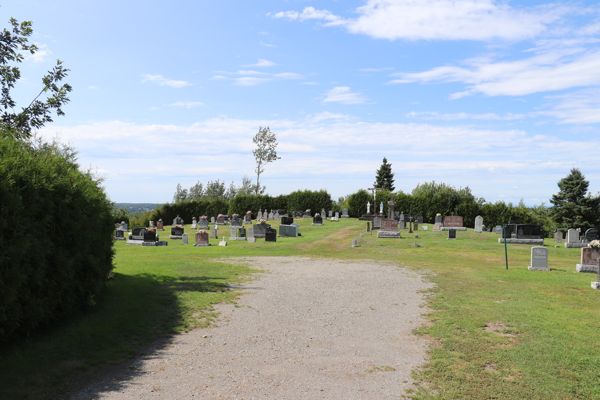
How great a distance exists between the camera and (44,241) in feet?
22.7

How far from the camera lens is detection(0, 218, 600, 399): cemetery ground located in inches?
220

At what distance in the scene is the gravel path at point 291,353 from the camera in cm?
537

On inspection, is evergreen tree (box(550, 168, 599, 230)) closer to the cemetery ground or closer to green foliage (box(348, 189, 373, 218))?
green foliage (box(348, 189, 373, 218))

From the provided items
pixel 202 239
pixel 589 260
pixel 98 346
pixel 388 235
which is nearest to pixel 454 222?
pixel 388 235

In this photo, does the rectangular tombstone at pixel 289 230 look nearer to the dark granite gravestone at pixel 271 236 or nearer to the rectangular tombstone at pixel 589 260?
the dark granite gravestone at pixel 271 236

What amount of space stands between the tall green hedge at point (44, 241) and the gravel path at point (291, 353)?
204 centimetres

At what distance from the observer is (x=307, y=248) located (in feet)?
84.9

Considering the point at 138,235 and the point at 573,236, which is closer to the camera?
the point at 573,236

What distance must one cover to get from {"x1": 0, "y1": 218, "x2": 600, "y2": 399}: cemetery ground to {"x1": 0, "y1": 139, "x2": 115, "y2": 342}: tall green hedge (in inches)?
21.4

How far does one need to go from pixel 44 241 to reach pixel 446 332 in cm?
742

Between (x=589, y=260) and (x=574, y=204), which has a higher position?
(x=574, y=204)

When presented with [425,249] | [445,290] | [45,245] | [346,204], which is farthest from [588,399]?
[346,204]

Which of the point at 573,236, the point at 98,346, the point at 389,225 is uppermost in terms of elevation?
the point at 389,225

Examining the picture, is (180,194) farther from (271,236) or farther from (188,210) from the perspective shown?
(271,236)
